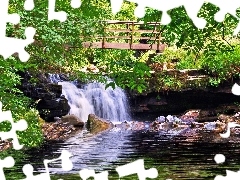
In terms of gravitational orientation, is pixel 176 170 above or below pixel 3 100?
below

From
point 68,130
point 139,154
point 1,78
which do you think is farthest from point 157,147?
point 1,78

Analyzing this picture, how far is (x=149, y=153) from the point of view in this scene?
420 inches

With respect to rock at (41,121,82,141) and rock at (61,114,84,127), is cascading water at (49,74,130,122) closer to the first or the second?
rock at (61,114,84,127)

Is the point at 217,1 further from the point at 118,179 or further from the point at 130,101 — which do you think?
the point at 130,101

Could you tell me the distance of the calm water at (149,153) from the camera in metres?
8.10

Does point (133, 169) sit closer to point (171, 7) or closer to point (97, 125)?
point (171, 7)

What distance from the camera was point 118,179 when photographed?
23.1ft

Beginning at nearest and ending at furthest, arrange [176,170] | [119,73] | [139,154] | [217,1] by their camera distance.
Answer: [217,1], [119,73], [176,170], [139,154]

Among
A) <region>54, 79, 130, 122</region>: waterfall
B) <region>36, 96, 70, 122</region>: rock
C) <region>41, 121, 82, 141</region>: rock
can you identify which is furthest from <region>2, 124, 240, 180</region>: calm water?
<region>54, 79, 130, 122</region>: waterfall

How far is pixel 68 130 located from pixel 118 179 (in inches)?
334

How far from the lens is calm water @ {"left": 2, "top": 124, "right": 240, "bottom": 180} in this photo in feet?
26.6

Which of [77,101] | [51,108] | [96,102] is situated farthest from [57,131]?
[96,102]

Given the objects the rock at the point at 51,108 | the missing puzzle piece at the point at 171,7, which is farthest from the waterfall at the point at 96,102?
the missing puzzle piece at the point at 171,7

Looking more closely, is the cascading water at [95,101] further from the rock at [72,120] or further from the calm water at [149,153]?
the calm water at [149,153]
